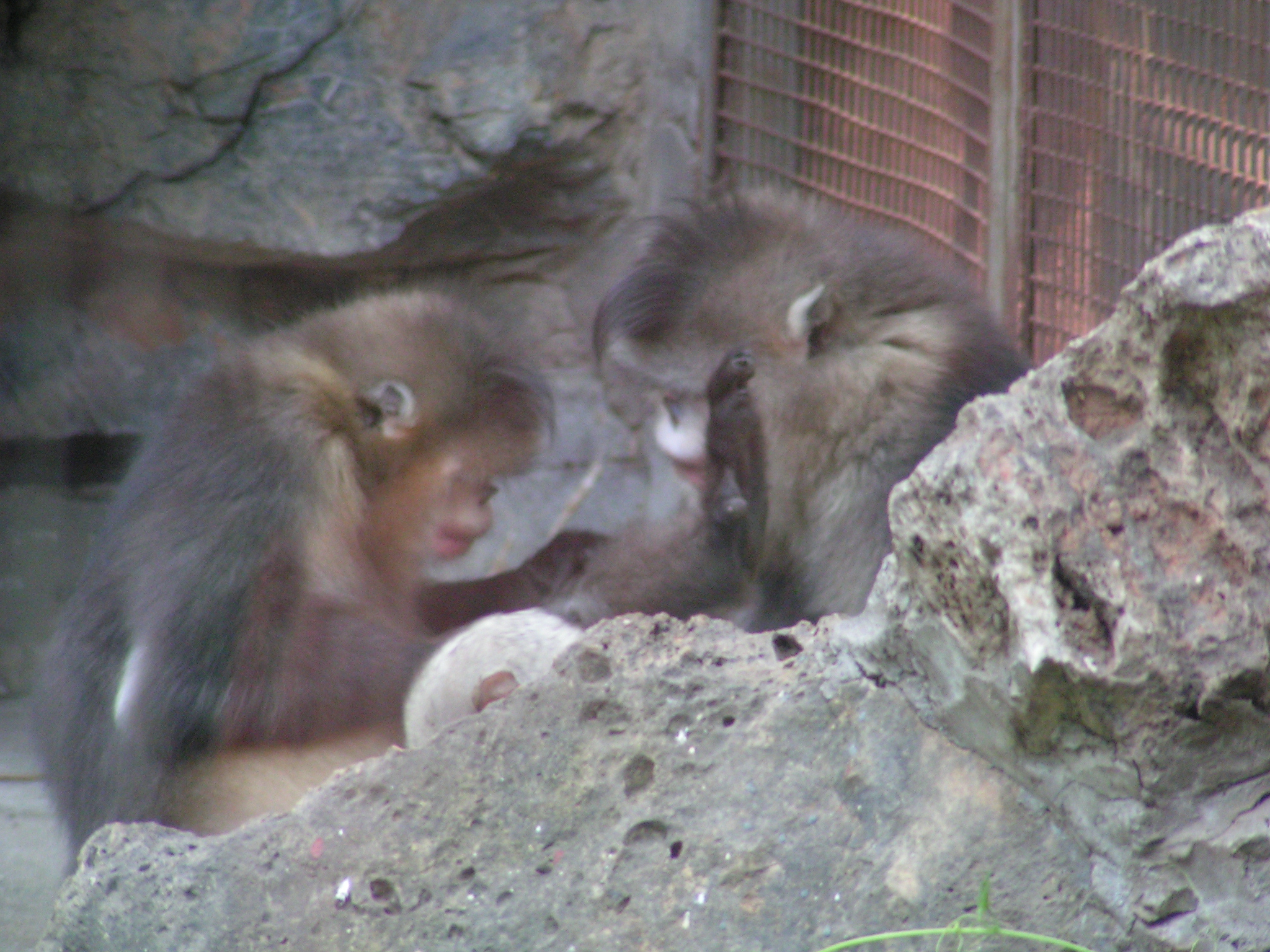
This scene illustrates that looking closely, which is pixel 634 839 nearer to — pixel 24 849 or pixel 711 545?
pixel 711 545

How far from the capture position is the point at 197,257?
197 inches

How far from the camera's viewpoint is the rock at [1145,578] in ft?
5.30

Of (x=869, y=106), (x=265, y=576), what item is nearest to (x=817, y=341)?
(x=265, y=576)

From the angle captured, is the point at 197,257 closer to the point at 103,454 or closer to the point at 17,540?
the point at 103,454

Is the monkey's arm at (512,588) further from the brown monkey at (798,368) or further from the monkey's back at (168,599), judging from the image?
the monkey's back at (168,599)

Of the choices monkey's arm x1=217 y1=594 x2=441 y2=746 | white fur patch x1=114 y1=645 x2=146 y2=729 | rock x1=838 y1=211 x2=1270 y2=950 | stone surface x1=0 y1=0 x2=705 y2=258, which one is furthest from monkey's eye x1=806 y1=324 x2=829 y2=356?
stone surface x1=0 y1=0 x2=705 y2=258

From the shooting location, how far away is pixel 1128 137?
13.4 feet

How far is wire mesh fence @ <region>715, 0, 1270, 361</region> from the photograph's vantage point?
387 centimetres

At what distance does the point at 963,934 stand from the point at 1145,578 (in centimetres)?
49

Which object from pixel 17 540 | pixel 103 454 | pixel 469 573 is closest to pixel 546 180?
pixel 469 573

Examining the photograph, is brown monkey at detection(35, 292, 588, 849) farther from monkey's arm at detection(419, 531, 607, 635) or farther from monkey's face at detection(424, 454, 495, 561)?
monkey's arm at detection(419, 531, 607, 635)

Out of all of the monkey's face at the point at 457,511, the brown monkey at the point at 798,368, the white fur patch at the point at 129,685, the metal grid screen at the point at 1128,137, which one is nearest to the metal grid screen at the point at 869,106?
the metal grid screen at the point at 1128,137

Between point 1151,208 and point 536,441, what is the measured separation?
1883 millimetres

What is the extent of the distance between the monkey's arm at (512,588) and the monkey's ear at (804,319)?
91cm
